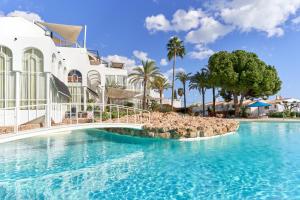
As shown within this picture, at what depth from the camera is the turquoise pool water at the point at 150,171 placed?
313 inches

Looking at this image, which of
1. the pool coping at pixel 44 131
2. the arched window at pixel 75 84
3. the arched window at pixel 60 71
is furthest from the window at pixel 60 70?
the pool coping at pixel 44 131

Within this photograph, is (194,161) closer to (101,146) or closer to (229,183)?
(229,183)

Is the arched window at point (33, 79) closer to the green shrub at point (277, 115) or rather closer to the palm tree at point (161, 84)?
the palm tree at point (161, 84)

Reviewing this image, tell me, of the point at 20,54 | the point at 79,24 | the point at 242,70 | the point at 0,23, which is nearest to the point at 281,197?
the point at 20,54

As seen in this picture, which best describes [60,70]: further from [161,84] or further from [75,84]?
[161,84]

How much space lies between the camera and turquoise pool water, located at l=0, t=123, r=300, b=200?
26.1 ft

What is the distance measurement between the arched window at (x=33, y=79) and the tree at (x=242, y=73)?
30.3 metres

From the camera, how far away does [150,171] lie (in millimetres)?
10367

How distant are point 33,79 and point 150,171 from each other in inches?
544

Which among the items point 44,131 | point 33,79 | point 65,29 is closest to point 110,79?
point 65,29

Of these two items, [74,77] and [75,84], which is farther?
[74,77]

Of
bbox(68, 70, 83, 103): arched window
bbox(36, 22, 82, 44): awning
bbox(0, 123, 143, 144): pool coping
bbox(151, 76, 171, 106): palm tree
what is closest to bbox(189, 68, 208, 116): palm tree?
bbox(151, 76, 171, 106): palm tree

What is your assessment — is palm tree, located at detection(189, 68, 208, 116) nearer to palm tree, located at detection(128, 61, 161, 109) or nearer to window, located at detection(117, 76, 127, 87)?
palm tree, located at detection(128, 61, 161, 109)

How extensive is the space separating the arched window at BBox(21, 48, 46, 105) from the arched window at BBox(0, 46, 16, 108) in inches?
29.0
